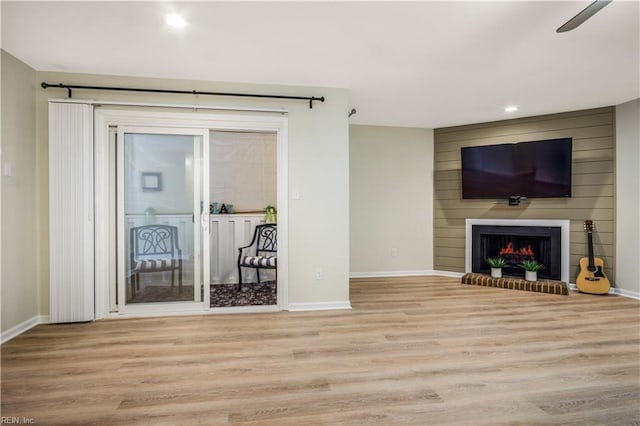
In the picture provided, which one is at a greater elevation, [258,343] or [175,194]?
[175,194]

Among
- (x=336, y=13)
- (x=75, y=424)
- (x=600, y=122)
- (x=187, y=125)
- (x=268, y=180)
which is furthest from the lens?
(x=268, y=180)

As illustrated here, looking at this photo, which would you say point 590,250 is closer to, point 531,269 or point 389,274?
point 531,269

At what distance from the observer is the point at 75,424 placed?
5.83 ft

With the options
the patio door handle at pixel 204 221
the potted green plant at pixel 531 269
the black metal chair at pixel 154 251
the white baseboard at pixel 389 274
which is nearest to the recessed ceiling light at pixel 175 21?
the patio door handle at pixel 204 221

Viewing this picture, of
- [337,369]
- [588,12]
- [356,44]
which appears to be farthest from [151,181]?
[588,12]

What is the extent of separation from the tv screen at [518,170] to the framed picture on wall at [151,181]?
4.39 meters

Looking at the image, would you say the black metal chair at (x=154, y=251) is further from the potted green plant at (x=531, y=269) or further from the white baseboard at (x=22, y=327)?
the potted green plant at (x=531, y=269)

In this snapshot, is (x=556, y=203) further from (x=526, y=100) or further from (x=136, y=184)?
(x=136, y=184)

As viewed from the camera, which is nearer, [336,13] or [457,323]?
[336,13]

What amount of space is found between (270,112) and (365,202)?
2501 millimetres

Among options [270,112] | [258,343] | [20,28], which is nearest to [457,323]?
[258,343]

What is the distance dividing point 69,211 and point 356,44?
3110mm

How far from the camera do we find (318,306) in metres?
3.77

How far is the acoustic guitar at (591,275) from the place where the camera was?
4375 mm
